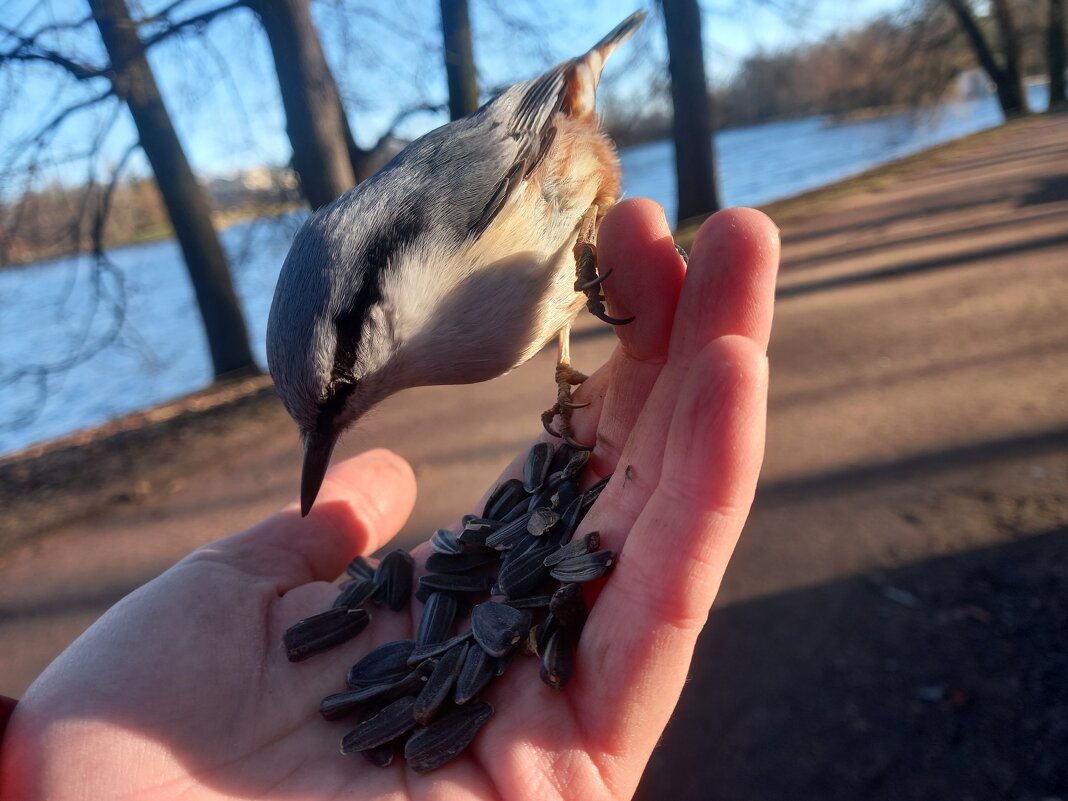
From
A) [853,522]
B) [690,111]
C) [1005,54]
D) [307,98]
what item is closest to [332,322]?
[853,522]

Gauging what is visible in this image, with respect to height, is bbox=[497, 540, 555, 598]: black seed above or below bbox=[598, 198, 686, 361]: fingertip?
below

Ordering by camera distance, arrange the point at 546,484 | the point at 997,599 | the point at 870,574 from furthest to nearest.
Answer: the point at 870,574, the point at 997,599, the point at 546,484

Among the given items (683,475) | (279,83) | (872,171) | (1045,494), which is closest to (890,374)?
(1045,494)

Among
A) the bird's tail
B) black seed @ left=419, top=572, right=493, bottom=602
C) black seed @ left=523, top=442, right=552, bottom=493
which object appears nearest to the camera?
black seed @ left=419, top=572, right=493, bottom=602

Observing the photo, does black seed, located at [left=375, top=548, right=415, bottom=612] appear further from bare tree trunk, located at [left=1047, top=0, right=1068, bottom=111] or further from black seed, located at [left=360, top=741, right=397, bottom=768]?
bare tree trunk, located at [left=1047, top=0, right=1068, bottom=111]

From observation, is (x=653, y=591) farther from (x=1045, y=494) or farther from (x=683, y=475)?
(x=1045, y=494)

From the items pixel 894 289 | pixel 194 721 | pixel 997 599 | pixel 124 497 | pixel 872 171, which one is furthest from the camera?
pixel 872 171

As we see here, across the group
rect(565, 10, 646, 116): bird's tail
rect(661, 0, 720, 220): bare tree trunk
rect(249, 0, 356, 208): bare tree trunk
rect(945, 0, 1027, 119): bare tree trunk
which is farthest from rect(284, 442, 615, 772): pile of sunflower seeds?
rect(945, 0, 1027, 119): bare tree trunk
